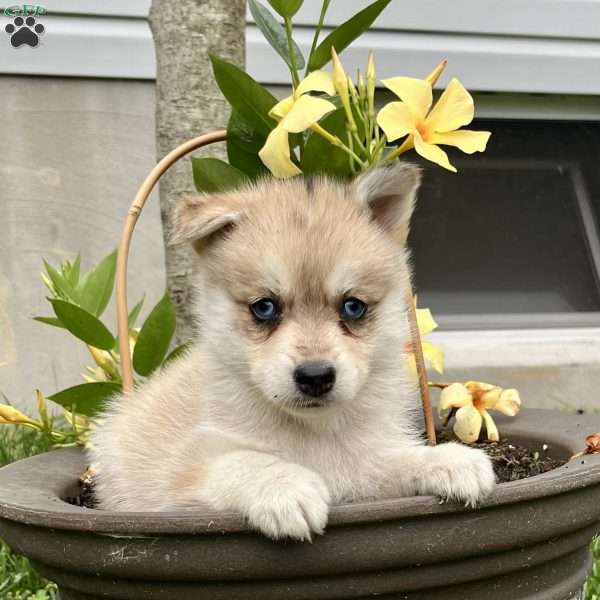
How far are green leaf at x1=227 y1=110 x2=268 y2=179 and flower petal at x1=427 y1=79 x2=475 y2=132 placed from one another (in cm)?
39

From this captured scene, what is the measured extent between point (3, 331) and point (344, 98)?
260cm

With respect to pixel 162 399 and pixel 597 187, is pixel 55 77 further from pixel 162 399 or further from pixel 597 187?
pixel 597 187

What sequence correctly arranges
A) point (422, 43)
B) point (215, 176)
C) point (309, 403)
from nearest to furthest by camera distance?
point (309, 403)
point (215, 176)
point (422, 43)

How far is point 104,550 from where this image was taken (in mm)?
1254

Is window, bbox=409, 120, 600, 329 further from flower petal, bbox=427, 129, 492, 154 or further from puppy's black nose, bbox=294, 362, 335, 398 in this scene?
puppy's black nose, bbox=294, 362, 335, 398

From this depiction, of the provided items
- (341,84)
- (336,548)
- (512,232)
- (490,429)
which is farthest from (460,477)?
(512,232)

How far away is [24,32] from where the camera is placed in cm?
360

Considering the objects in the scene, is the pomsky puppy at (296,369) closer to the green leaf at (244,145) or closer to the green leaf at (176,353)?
the green leaf at (244,145)

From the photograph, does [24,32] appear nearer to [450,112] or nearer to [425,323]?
[425,323]

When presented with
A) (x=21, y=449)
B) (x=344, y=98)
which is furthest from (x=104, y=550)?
(x=21, y=449)

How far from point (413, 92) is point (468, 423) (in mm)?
773

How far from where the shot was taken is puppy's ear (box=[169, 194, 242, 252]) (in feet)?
4.85

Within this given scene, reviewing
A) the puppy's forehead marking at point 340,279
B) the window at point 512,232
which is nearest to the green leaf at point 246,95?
the puppy's forehead marking at point 340,279

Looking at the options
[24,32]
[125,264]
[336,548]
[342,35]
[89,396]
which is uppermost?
[24,32]
